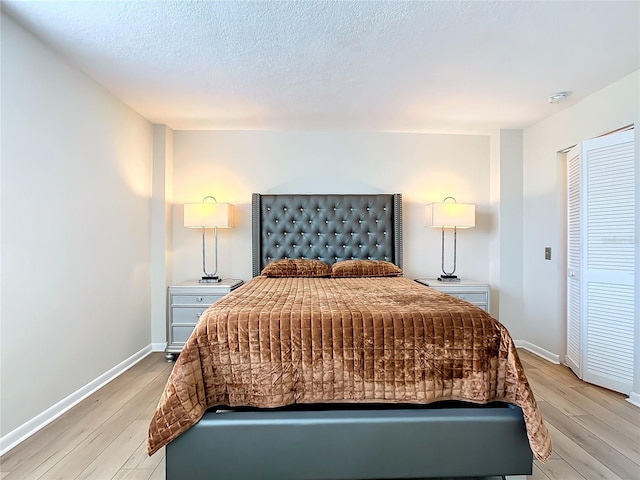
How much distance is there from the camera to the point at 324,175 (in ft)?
12.5

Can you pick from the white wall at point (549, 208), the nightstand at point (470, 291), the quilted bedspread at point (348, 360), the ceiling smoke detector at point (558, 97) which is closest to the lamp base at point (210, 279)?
the quilted bedspread at point (348, 360)

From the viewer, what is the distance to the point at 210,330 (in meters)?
1.61

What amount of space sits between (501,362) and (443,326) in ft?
1.00

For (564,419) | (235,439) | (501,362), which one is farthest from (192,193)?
(564,419)

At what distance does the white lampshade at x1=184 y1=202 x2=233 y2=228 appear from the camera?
3.42m

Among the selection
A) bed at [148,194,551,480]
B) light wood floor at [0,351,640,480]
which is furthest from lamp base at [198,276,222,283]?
bed at [148,194,551,480]

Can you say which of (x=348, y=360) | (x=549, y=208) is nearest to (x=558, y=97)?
(x=549, y=208)

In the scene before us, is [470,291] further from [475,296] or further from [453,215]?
[453,215]

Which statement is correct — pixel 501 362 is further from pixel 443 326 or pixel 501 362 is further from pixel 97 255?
pixel 97 255

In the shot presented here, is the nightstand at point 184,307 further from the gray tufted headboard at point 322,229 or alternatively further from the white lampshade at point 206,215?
the gray tufted headboard at point 322,229

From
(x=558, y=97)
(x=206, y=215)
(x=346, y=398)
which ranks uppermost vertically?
(x=558, y=97)

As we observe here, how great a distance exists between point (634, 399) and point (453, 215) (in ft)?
6.30

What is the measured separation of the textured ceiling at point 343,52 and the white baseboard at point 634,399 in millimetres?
2265

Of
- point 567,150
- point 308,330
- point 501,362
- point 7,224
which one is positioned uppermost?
point 567,150
